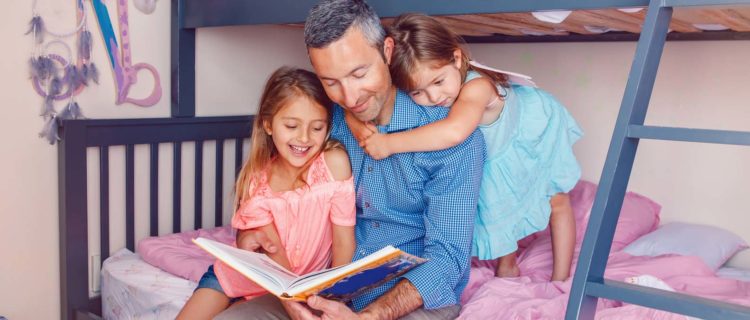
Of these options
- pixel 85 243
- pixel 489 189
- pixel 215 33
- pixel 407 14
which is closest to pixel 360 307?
pixel 489 189

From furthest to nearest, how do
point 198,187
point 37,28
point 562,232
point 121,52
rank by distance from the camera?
point 198,187 → point 121,52 → point 37,28 → point 562,232

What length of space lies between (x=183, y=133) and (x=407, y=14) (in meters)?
1.13

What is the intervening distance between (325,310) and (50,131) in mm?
1229

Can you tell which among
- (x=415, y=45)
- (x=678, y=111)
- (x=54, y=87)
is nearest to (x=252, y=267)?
(x=415, y=45)

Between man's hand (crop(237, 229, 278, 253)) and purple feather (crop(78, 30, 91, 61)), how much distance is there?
872mm

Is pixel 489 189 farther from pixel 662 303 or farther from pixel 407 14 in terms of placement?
pixel 662 303

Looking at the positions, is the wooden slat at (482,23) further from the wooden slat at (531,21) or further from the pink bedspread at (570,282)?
the pink bedspread at (570,282)

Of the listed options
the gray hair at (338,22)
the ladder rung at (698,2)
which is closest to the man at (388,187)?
the gray hair at (338,22)

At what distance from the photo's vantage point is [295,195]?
180 cm

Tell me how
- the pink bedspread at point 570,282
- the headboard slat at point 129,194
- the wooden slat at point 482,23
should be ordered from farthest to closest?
the headboard slat at point 129,194 → the wooden slat at point 482,23 → the pink bedspread at point 570,282

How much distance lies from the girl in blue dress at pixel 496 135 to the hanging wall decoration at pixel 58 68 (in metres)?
0.98

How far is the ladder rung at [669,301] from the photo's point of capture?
1.15 m

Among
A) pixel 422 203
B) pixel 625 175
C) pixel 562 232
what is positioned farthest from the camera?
pixel 562 232

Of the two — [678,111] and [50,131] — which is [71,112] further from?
[678,111]
